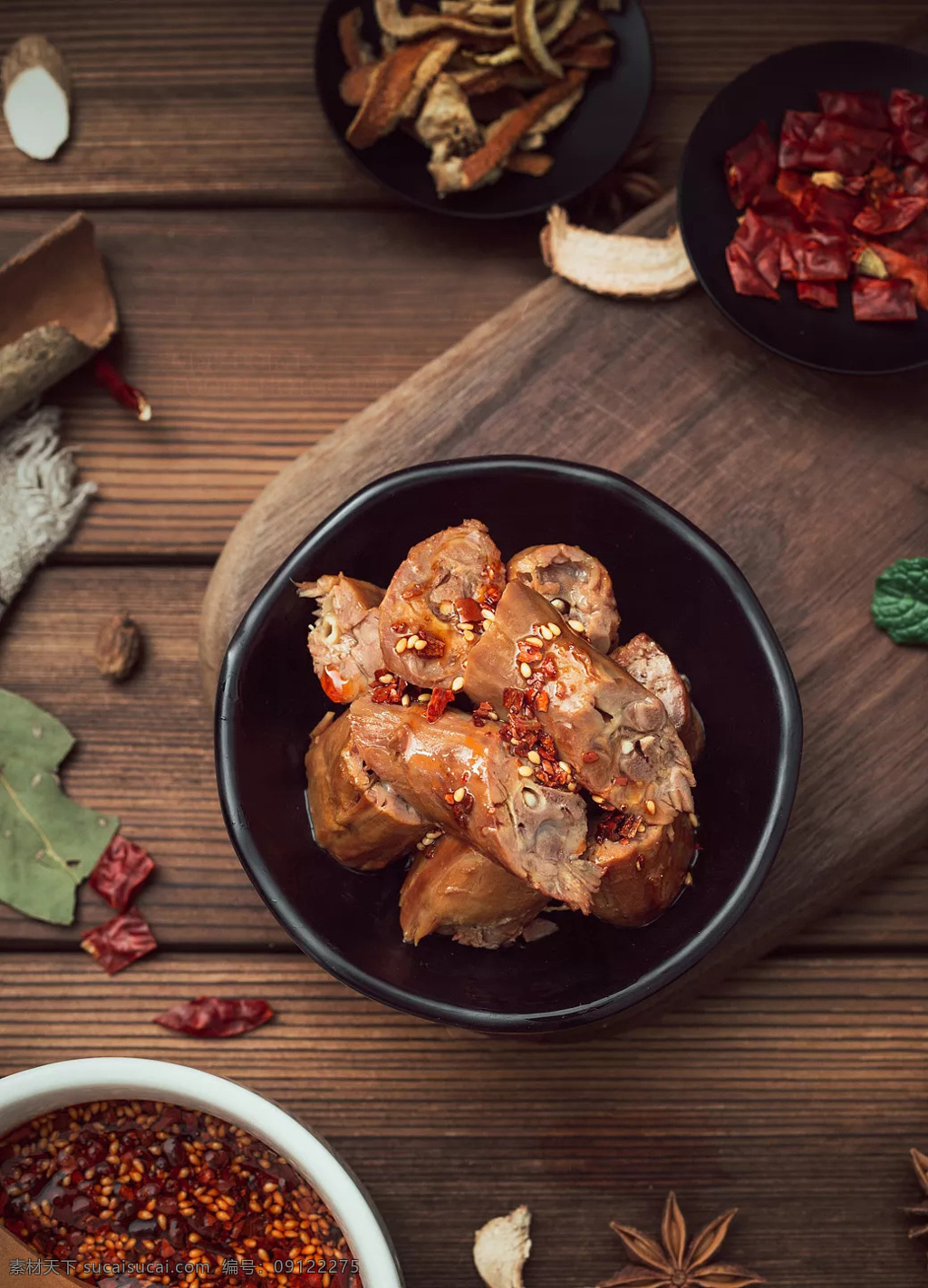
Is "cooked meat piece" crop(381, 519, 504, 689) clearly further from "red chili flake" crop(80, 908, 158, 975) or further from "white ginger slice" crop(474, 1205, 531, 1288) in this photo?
"white ginger slice" crop(474, 1205, 531, 1288)

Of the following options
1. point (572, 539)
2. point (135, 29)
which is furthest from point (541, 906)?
point (135, 29)

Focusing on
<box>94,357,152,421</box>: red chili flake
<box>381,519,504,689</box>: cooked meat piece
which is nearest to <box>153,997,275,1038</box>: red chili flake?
<box>381,519,504,689</box>: cooked meat piece

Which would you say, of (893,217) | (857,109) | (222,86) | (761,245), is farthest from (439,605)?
(222,86)

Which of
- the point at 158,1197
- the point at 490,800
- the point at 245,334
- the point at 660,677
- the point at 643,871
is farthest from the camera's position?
the point at 245,334

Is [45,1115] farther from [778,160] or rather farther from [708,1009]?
[778,160]

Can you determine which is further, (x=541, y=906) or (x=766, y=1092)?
(x=766, y=1092)

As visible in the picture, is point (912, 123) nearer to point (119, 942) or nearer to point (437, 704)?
point (437, 704)
